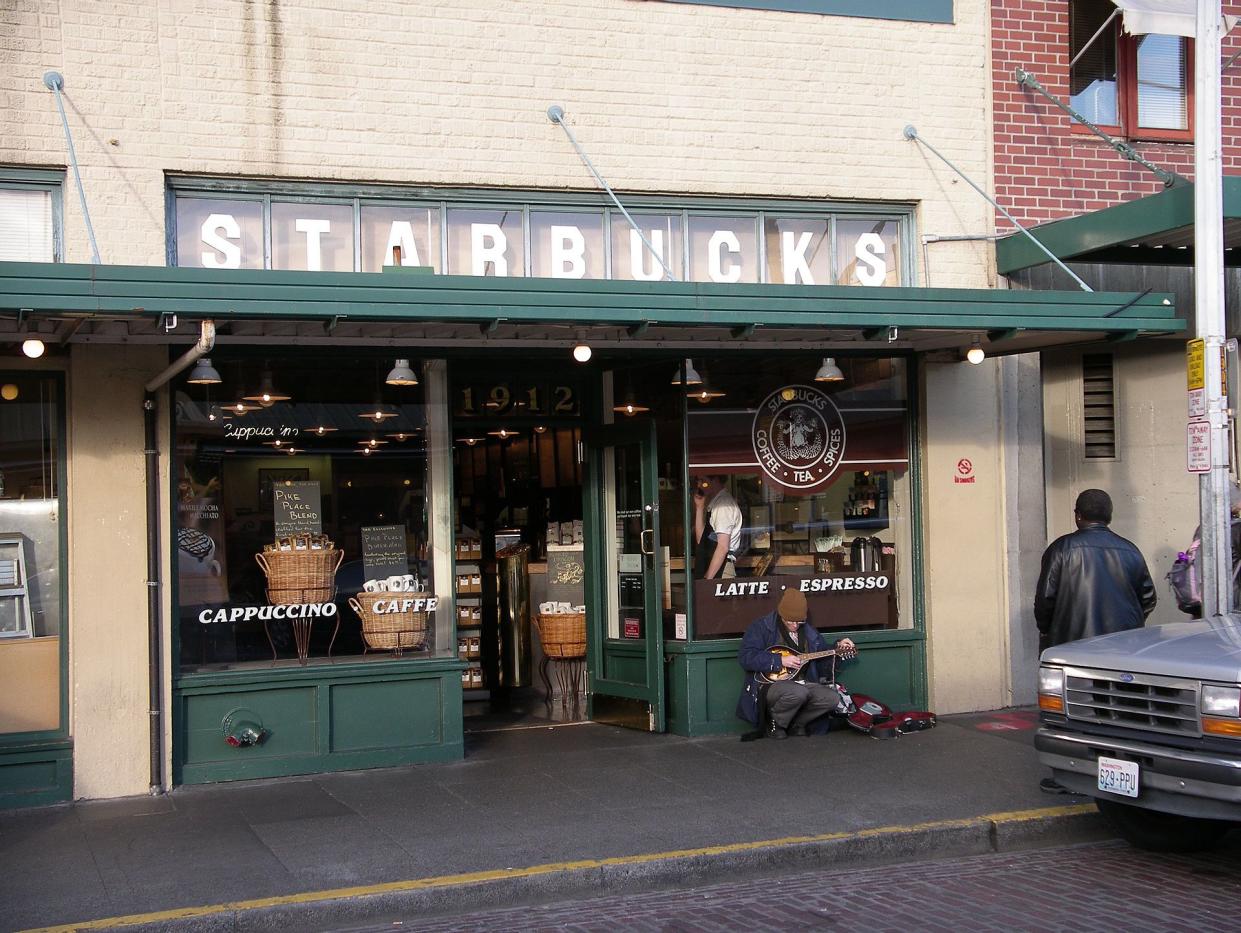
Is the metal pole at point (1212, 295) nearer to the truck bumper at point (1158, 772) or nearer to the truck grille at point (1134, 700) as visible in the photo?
the truck grille at point (1134, 700)

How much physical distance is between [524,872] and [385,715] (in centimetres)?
293

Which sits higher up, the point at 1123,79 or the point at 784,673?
the point at 1123,79

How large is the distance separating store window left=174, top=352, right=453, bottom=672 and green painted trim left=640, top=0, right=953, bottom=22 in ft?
13.0

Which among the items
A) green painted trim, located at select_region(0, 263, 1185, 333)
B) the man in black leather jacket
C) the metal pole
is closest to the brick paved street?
the man in black leather jacket

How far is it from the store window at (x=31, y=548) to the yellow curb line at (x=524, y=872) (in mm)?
2972

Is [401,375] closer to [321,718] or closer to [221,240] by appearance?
[221,240]

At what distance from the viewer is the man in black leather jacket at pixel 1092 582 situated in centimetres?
869

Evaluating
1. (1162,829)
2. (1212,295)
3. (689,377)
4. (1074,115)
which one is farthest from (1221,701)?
(1074,115)

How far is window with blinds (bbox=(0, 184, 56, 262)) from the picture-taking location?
8.65m

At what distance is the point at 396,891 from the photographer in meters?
6.45

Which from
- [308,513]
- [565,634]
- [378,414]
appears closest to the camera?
[308,513]

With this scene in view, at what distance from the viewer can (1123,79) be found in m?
11.6

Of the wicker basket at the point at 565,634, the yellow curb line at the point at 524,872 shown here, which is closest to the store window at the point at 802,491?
the wicker basket at the point at 565,634

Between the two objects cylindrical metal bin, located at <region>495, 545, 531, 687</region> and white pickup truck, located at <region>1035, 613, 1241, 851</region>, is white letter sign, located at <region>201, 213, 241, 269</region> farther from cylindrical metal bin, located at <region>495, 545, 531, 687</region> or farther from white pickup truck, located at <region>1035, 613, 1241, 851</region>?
white pickup truck, located at <region>1035, 613, 1241, 851</region>
